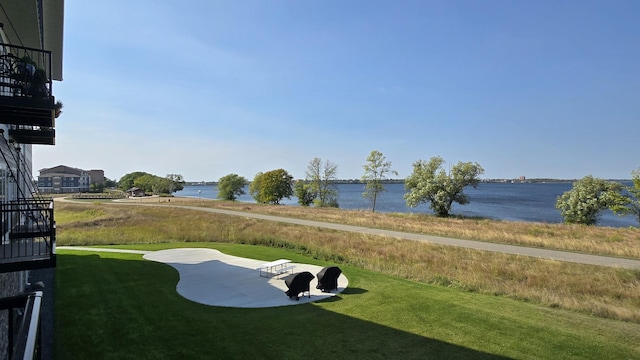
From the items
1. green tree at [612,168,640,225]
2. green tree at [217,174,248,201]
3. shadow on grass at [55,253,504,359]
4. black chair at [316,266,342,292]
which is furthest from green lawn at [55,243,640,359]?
green tree at [217,174,248,201]

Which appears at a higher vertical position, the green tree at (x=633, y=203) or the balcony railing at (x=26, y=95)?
the balcony railing at (x=26, y=95)

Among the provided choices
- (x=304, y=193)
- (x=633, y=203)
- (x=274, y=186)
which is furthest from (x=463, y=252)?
(x=274, y=186)

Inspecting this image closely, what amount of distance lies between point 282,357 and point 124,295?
6.98 m

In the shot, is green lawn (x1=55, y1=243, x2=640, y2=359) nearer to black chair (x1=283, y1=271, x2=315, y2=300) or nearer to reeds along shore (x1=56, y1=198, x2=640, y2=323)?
black chair (x1=283, y1=271, x2=315, y2=300)

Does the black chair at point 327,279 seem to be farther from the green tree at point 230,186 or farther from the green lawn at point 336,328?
the green tree at point 230,186

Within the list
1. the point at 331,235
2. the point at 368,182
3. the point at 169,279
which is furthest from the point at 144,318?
the point at 368,182

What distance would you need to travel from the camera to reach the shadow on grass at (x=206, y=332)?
25.9 ft

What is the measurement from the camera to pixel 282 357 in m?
7.70

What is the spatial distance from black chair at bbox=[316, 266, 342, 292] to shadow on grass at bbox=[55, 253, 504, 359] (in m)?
0.78

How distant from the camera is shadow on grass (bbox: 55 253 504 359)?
789 centimetres

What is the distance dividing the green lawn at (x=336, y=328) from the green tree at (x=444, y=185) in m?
34.6

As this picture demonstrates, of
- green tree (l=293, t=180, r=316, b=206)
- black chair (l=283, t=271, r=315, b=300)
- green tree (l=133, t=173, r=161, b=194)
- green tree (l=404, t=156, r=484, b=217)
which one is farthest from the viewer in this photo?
green tree (l=133, t=173, r=161, b=194)

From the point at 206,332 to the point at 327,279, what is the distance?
482 centimetres

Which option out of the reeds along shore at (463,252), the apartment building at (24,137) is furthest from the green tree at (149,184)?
the apartment building at (24,137)
